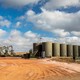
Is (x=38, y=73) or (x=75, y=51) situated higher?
(x=75, y=51)

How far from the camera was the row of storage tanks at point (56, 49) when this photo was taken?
186ft

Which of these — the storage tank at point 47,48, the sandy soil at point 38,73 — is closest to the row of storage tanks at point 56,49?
the storage tank at point 47,48

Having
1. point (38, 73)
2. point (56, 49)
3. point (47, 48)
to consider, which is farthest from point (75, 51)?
point (38, 73)

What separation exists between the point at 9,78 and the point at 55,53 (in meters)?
43.7

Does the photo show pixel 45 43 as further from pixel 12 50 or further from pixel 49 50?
pixel 12 50

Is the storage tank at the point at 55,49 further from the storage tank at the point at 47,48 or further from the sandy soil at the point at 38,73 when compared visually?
the sandy soil at the point at 38,73

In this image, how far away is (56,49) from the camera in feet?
196

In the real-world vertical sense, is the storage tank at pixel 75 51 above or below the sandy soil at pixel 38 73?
above

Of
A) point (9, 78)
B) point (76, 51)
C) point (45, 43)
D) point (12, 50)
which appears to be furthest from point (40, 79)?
point (12, 50)

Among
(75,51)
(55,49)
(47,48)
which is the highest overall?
(47,48)

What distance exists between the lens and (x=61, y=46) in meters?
62.6

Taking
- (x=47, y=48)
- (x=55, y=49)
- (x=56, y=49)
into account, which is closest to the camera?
(x=47, y=48)

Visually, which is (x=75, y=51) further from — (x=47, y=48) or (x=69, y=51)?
(x=47, y=48)

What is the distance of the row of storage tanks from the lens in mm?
56719
